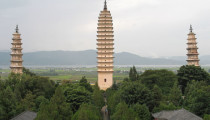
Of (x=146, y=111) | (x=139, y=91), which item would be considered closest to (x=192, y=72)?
(x=139, y=91)

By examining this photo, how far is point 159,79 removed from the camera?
44406 mm

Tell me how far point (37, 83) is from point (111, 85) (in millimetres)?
19417


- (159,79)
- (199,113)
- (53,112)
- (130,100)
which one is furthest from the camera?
(159,79)

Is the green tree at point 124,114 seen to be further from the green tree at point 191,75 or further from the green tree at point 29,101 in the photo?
the green tree at point 191,75

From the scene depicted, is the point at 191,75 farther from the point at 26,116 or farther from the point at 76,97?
the point at 26,116

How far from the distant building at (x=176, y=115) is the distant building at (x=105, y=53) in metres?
28.5

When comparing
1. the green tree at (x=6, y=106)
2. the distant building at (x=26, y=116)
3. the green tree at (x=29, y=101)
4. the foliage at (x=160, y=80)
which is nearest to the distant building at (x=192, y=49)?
the foliage at (x=160, y=80)

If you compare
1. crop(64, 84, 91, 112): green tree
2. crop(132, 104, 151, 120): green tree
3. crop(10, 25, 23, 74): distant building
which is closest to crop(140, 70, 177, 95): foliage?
crop(64, 84, 91, 112): green tree

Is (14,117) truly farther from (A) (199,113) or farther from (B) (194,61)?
(B) (194,61)

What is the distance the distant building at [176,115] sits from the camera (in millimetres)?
26125

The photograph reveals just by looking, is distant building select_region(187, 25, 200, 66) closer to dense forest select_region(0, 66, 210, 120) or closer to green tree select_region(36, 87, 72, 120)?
dense forest select_region(0, 66, 210, 120)

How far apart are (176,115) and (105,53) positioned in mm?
32075

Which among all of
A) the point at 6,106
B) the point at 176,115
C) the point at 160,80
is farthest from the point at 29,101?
the point at 160,80

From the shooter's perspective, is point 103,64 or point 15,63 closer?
point 15,63
